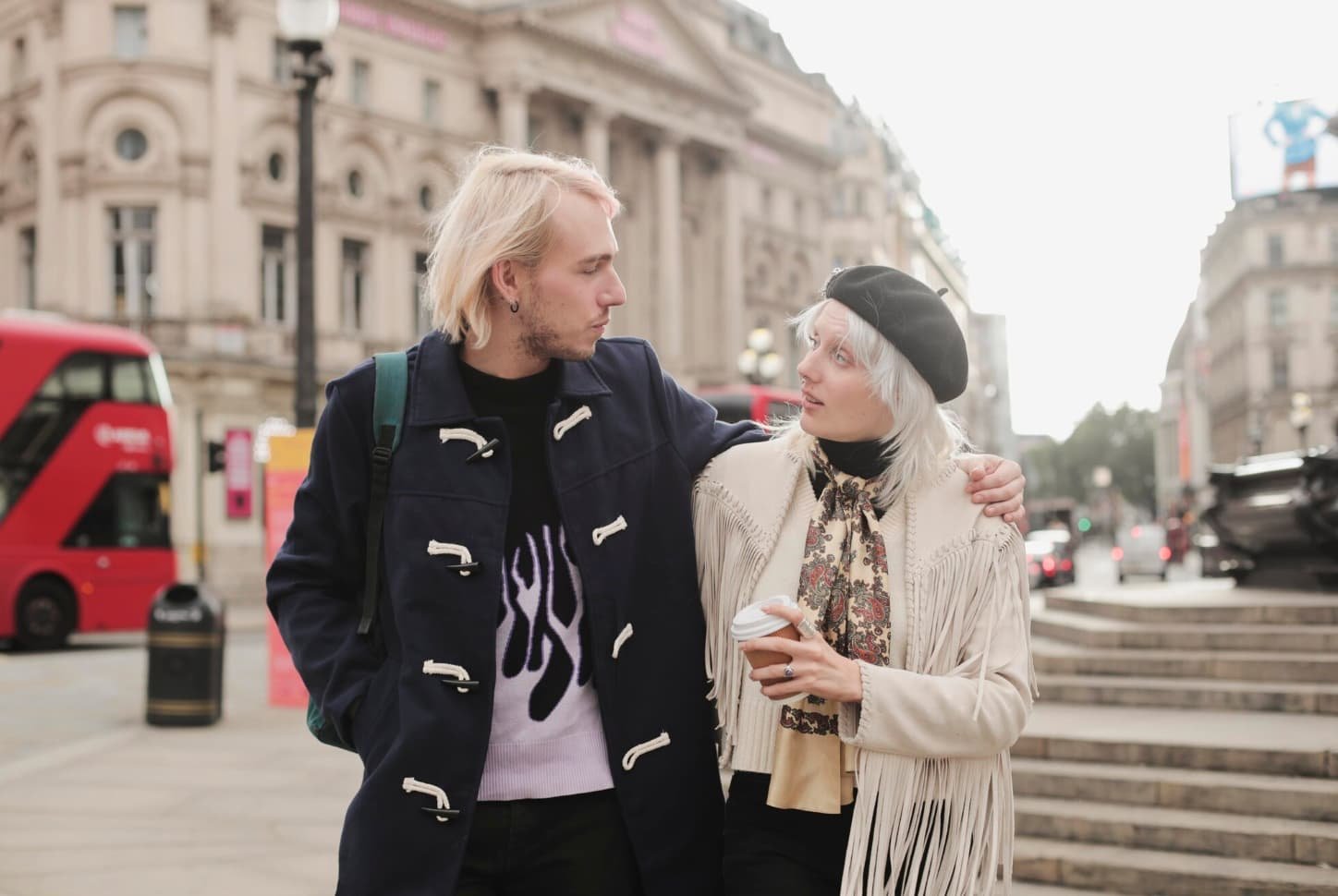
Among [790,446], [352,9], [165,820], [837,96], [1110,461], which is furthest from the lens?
[1110,461]

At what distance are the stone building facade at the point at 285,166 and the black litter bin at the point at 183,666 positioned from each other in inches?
899

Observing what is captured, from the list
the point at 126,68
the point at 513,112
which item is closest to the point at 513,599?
the point at 126,68

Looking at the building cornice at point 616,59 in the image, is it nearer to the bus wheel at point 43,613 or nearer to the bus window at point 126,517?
the bus window at point 126,517

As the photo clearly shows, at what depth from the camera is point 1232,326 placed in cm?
9800

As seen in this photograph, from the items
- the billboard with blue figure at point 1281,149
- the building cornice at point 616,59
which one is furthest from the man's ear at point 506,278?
the billboard with blue figure at point 1281,149

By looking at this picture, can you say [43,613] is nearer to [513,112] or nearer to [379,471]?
[379,471]

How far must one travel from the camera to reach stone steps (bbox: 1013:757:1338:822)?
5.88 metres

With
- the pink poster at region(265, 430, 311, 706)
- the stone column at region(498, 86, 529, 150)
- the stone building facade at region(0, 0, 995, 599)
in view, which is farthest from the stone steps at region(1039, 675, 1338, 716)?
the stone column at region(498, 86, 529, 150)

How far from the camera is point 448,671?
2682mm

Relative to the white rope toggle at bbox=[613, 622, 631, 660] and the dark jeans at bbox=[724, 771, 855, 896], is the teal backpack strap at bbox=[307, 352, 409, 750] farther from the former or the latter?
the dark jeans at bbox=[724, 771, 855, 896]

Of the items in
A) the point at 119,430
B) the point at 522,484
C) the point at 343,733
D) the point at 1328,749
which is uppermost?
the point at 119,430

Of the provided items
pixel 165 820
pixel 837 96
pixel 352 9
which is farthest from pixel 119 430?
pixel 837 96

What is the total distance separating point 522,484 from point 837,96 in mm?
65524

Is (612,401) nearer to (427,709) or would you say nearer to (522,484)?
(522,484)
